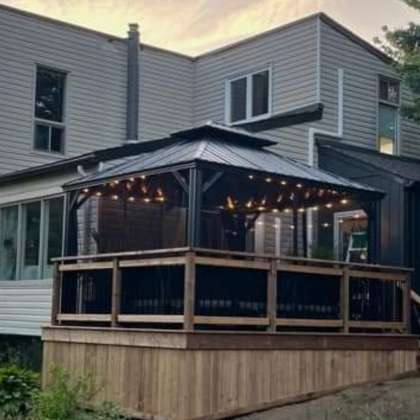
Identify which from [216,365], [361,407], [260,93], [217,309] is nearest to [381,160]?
[260,93]

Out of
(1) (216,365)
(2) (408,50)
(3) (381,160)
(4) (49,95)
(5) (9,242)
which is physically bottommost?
(1) (216,365)

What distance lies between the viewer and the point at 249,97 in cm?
1972

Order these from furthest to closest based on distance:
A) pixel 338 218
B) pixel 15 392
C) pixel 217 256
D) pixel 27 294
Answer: pixel 338 218 → pixel 27 294 → pixel 15 392 → pixel 217 256

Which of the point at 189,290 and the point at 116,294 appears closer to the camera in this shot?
the point at 189,290

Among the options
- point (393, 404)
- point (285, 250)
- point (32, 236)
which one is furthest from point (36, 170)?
point (393, 404)

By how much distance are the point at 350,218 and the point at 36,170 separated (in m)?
5.88

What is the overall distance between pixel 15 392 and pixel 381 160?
8451 millimetres

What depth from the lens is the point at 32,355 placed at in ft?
52.7

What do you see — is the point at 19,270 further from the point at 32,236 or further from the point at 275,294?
the point at 275,294

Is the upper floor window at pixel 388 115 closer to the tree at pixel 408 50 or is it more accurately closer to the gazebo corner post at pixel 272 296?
the tree at pixel 408 50

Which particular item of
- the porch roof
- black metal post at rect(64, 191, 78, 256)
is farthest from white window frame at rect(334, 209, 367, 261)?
black metal post at rect(64, 191, 78, 256)

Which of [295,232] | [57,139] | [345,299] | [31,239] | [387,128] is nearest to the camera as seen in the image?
[345,299]

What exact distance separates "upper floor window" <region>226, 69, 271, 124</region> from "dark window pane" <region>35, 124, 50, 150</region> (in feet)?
13.6

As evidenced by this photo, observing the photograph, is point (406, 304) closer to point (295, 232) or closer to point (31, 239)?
point (295, 232)
